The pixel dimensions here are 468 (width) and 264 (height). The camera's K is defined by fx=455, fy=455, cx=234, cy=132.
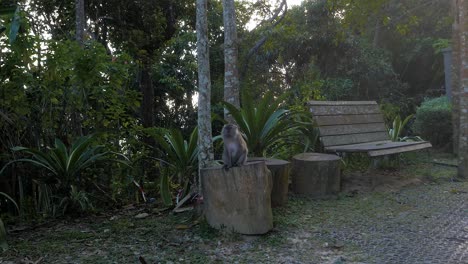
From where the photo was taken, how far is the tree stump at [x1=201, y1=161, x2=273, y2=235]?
4.75 meters

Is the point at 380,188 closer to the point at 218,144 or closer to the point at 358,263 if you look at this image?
the point at 218,144

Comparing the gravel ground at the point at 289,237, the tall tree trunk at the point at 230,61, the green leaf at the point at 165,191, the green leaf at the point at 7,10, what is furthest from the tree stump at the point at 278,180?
the green leaf at the point at 7,10

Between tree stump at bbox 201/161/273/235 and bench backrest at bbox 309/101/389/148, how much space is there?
8.90ft

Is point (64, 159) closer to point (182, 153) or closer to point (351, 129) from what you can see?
point (182, 153)

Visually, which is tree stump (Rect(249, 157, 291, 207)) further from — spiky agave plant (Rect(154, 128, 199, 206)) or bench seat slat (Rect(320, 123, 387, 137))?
bench seat slat (Rect(320, 123, 387, 137))

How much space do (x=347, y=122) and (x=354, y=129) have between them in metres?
0.20

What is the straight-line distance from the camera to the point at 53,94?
576 centimetres

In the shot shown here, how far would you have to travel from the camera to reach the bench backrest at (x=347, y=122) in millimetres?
7480

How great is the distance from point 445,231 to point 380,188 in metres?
2.22

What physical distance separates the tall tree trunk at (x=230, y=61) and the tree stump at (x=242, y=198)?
7.50ft

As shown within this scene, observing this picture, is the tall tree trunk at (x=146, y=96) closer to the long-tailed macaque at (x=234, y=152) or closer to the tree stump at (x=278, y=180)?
the tree stump at (x=278, y=180)

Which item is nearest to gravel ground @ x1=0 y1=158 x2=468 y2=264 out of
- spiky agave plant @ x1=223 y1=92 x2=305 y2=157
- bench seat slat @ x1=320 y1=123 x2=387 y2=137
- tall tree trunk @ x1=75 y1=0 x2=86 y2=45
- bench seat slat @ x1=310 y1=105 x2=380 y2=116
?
spiky agave plant @ x1=223 y1=92 x2=305 y2=157

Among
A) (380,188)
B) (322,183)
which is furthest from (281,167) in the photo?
(380,188)

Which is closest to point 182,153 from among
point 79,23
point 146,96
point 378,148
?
point 378,148
